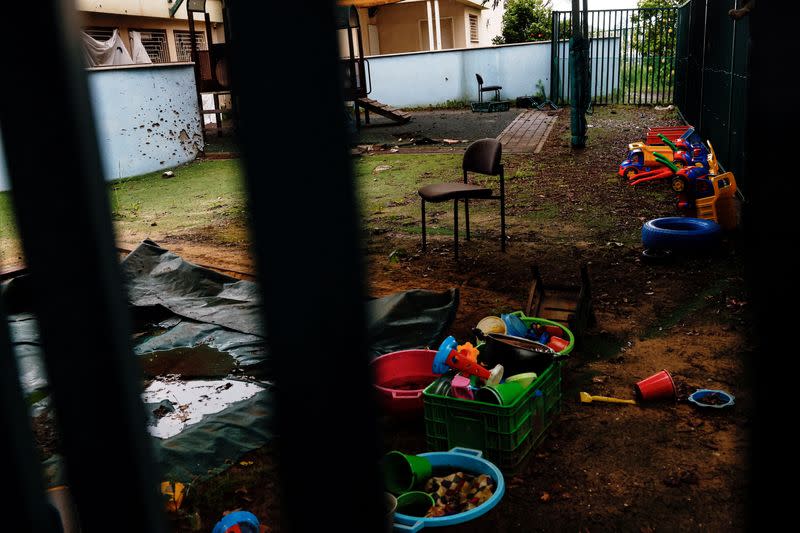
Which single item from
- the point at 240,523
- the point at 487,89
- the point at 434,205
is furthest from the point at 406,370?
the point at 487,89

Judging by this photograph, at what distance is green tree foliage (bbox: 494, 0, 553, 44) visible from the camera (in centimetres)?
2386

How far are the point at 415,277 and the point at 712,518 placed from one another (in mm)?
3170

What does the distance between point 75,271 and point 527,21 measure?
84.7 feet

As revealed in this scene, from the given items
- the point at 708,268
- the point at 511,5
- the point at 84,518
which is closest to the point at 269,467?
the point at 84,518

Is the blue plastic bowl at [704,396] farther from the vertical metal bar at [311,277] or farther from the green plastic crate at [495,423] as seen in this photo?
the vertical metal bar at [311,277]

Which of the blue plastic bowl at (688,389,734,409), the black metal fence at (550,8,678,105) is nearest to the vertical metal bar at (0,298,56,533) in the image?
the blue plastic bowl at (688,389,734,409)

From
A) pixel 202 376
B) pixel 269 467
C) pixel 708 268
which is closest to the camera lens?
pixel 269 467

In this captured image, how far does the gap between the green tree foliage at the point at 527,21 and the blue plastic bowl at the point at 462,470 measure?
23.3 metres

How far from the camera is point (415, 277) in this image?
5312 millimetres

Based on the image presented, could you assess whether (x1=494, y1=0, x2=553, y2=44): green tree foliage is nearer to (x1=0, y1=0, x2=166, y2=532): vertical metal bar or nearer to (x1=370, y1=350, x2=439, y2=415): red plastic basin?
(x1=370, y1=350, x2=439, y2=415): red plastic basin

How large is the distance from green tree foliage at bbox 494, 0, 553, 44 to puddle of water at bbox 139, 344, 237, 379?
22.3 m

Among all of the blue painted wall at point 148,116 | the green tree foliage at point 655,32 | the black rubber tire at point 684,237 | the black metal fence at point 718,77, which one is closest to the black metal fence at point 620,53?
the green tree foliage at point 655,32

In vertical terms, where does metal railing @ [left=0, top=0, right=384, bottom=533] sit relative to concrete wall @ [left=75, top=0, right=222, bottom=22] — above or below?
below

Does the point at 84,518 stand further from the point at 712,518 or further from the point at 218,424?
the point at 218,424
